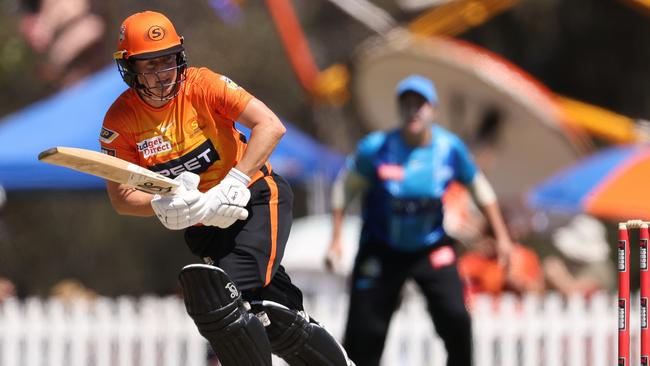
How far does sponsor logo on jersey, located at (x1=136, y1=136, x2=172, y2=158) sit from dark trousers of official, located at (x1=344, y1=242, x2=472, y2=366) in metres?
2.16

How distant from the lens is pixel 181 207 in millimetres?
4887

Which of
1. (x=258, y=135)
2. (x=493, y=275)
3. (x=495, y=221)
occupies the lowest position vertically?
(x=258, y=135)

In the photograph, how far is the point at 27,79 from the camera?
22.9 metres

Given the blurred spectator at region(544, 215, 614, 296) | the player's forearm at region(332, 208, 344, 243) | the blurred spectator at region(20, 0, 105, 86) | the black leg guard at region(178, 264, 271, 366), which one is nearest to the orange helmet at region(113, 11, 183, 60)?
the black leg guard at region(178, 264, 271, 366)

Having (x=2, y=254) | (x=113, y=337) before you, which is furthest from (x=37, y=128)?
(x=2, y=254)

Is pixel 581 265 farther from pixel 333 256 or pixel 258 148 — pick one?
pixel 258 148

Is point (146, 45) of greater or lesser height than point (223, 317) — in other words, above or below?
above

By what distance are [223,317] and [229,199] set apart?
471 mm

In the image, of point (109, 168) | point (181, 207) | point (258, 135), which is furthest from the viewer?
point (258, 135)

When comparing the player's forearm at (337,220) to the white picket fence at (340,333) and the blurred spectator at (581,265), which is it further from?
the blurred spectator at (581,265)

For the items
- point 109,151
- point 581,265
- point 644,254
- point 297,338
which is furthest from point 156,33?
point 581,265

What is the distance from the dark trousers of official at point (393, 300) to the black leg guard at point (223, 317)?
1.95 meters

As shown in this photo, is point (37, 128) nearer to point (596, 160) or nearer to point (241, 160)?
point (596, 160)

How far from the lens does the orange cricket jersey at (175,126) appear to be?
5.31 m
